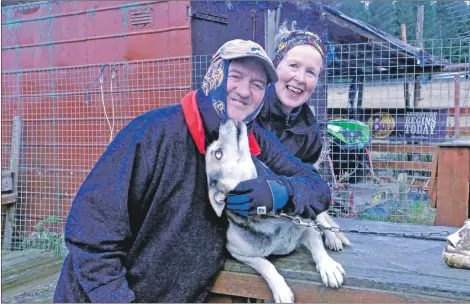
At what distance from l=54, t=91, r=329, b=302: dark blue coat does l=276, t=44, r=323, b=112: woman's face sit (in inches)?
19.3

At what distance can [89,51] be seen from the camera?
17.6 ft

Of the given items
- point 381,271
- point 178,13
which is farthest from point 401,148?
point 381,271

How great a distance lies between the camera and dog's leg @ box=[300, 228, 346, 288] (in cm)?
206

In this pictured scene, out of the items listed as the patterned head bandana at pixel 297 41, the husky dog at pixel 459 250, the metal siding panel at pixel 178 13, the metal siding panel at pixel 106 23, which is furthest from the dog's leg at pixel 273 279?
the metal siding panel at pixel 106 23

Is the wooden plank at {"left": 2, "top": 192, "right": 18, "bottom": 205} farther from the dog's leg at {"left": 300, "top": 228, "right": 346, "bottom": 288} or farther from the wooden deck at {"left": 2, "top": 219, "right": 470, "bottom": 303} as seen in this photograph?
the dog's leg at {"left": 300, "top": 228, "right": 346, "bottom": 288}

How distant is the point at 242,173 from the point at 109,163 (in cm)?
57

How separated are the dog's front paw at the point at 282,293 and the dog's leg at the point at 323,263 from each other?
0.53 feet

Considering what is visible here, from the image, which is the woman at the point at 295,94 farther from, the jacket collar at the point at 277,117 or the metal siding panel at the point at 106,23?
the metal siding panel at the point at 106,23

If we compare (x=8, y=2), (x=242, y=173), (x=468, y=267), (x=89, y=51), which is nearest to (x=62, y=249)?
(x=89, y=51)

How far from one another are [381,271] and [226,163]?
0.83 meters

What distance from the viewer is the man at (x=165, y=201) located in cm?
192

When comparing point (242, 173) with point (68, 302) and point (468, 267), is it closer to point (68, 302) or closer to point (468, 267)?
point (68, 302)

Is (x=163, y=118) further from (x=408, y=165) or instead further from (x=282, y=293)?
(x=408, y=165)

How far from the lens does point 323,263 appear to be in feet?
7.03
